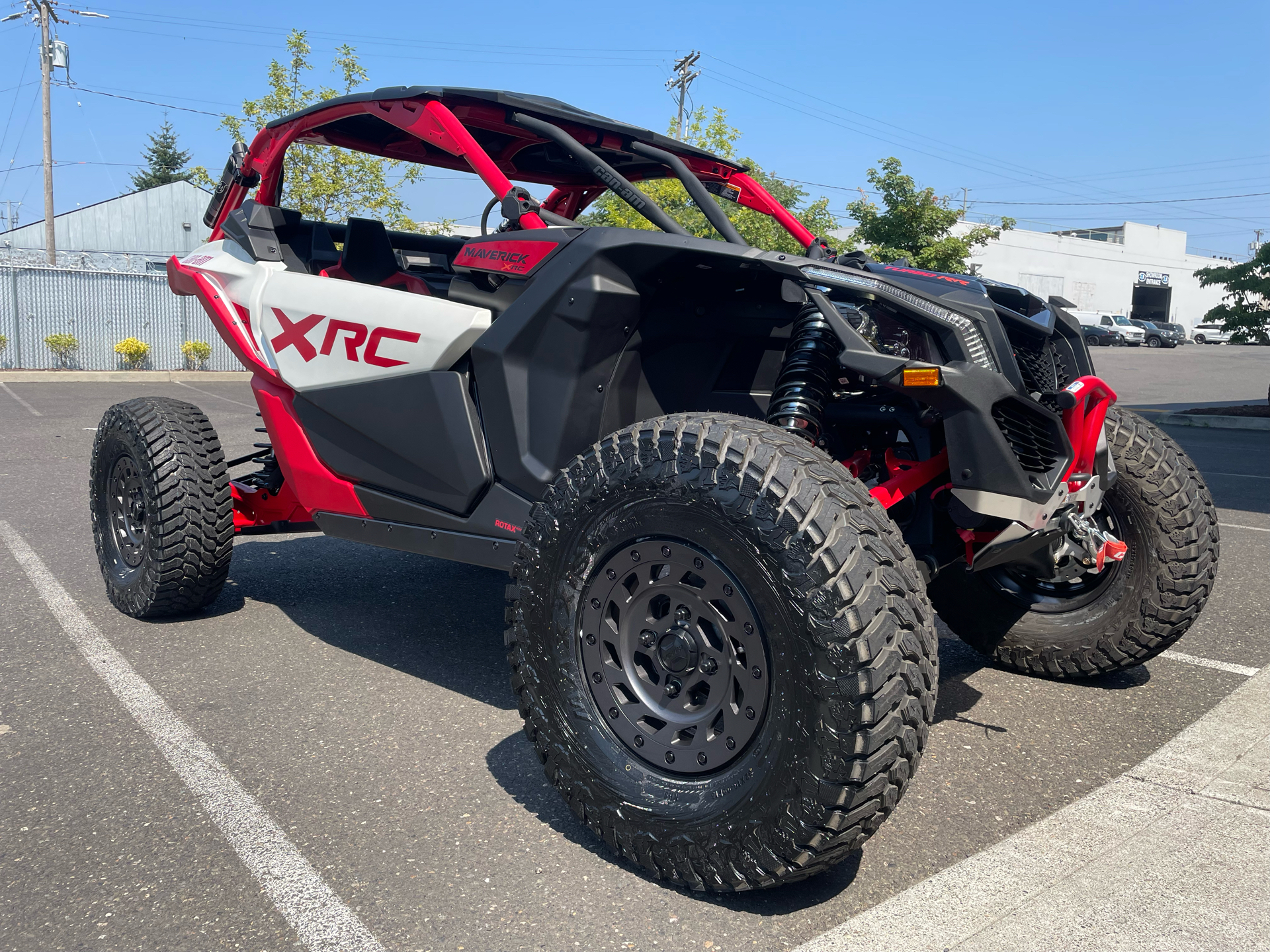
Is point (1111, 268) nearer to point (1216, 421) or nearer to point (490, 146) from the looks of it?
point (1216, 421)

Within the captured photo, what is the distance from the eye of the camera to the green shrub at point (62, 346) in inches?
880

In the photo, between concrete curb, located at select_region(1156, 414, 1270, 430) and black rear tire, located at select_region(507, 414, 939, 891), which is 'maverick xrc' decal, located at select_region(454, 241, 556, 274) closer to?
black rear tire, located at select_region(507, 414, 939, 891)

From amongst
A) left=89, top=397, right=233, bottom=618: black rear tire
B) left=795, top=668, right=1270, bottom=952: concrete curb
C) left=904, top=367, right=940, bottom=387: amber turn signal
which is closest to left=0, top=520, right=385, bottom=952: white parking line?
left=89, top=397, right=233, bottom=618: black rear tire

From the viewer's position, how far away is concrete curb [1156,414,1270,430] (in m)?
15.2

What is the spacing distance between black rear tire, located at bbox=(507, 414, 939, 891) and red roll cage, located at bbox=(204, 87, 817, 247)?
113 cm

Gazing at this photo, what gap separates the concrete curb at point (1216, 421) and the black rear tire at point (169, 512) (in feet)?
50.2

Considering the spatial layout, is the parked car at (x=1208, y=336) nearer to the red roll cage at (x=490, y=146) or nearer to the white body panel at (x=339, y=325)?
the red roll cage at (x=490, y=146)

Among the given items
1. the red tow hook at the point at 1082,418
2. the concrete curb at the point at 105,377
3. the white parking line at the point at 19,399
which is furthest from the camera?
the concrete curb at the point at 105,377

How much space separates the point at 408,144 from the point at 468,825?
287cm

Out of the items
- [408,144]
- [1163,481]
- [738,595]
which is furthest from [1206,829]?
[408,144]

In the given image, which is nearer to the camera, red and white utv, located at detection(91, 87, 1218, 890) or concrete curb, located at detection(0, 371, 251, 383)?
red and white utv, located at detection(91, 87, 1218, 890)

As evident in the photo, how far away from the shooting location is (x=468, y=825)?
8.75 ft

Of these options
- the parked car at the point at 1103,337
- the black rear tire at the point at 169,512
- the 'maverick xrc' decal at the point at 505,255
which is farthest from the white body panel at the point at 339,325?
the parked car at the point at 1103,337

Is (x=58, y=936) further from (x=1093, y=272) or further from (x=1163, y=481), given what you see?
(x=1093, y=272)
